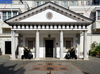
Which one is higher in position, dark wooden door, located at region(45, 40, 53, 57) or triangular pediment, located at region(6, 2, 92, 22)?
triangular pediment, located at region(6, 2, 92, 22)

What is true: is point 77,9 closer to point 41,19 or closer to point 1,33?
point 41,19

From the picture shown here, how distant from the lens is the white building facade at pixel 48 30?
1410 centimetres

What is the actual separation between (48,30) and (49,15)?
1.90 meters

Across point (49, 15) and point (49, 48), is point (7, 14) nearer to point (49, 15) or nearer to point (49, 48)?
point (49, 15)

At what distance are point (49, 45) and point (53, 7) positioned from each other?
569 centimetres

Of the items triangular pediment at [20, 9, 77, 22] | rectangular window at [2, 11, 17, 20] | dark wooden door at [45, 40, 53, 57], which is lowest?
dark wooden door at [45, 40, 53, 57]

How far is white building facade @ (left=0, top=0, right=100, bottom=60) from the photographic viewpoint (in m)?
14.1

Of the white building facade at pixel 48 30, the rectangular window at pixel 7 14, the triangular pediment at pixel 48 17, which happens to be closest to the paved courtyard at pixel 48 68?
the white building facade at pixel 48 30

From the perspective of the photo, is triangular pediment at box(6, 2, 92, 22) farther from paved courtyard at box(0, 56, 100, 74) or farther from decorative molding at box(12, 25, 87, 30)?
paved courtyard at box(0, 56, 100, 74)

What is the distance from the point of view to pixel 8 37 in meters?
22.0

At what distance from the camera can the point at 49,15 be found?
559 inches

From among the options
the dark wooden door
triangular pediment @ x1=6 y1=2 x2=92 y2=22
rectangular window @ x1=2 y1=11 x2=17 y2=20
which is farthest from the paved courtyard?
rectangular window @ x1=2 y1=11 x2=17 y2=20

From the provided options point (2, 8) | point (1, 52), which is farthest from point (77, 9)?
point (1, 52)

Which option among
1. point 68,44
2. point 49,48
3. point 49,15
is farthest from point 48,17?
point 68,44
